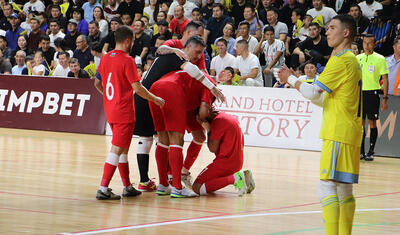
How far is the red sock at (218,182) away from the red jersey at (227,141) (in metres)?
0.15

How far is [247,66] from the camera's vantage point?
16.3m

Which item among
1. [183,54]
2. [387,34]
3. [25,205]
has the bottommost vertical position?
[25,205]

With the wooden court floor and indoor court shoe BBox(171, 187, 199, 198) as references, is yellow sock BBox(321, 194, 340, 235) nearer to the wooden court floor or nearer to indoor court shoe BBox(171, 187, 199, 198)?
the wooden court floor

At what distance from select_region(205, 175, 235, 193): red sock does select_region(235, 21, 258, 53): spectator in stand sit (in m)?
9.51

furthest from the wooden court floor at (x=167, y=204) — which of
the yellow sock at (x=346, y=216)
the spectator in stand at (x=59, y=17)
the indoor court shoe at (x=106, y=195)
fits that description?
the spectator in stand at (x=59, y=17)

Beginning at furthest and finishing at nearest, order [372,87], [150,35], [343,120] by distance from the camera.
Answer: [150,35]
[372,87]
[343,120]

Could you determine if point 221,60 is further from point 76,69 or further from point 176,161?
point 176,161

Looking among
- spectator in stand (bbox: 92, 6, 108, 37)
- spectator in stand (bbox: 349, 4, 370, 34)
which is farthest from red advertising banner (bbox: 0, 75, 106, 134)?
spectator in stand (bbox: 349, 4, 370, 34)

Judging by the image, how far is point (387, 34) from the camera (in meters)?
16.5

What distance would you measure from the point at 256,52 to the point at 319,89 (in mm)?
12164

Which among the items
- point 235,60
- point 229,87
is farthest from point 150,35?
point 229,87

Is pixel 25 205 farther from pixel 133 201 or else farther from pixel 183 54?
pixel 183 54

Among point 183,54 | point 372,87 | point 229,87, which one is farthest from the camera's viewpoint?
point 229,87

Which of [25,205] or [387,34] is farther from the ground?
[387,34]
